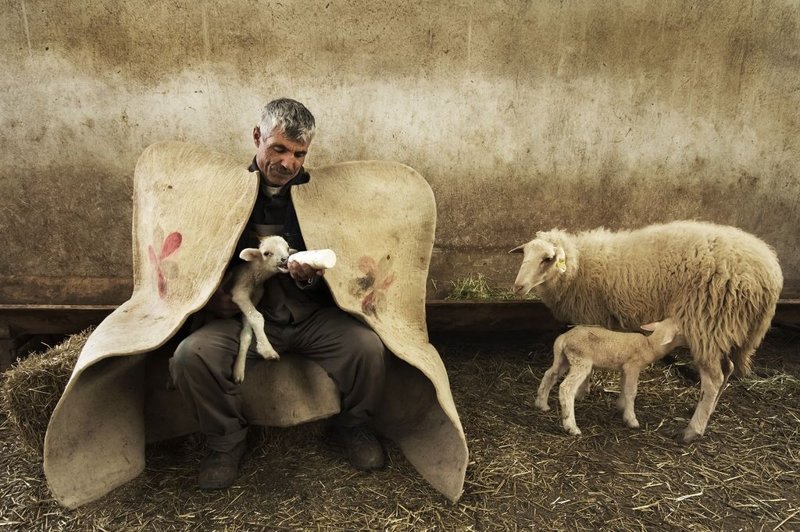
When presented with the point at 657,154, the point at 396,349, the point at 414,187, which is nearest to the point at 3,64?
the point at 414,187

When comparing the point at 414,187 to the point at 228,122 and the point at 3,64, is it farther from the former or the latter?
the point at 3,64

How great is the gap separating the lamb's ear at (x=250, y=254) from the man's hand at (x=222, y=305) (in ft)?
0.94

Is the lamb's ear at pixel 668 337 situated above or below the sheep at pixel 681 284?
below

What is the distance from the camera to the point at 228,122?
13.9 feet

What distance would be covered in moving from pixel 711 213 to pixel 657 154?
78 centimetres

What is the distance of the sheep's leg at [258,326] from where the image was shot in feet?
8.22

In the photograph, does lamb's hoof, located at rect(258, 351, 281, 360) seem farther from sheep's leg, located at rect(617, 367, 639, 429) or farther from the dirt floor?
sheep's leg, located at rect(617, 367, 639, 429)

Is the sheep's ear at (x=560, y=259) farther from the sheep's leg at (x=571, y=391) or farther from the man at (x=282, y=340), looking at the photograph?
the man at (x=282, y=340)

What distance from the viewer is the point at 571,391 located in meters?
3.05

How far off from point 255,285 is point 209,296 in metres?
0.27

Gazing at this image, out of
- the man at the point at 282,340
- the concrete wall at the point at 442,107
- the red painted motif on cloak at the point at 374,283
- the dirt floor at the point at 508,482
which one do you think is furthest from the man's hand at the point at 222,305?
the concrete wall at the point at 442,107

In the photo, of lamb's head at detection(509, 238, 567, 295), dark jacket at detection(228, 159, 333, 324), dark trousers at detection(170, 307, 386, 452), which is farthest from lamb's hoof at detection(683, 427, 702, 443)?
dark jacket at detection(228, 159, 333, 324)

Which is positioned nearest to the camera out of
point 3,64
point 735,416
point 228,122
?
point 735,416

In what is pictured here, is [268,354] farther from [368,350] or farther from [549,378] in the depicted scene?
[549,378]
